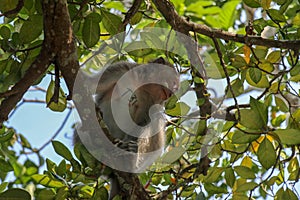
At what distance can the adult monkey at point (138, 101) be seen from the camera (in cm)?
278

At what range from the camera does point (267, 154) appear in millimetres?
2066

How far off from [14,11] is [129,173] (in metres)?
0.80

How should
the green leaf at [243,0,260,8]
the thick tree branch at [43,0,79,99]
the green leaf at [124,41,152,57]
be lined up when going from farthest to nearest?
the green leaf at [124,41,152,57] → the green leaf at [243,0,260,8] → the thick tree branch at [43,0,79,99]

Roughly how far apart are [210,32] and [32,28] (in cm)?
79

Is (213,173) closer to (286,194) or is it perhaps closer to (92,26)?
(286,194)

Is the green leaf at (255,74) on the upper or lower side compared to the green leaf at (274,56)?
lower

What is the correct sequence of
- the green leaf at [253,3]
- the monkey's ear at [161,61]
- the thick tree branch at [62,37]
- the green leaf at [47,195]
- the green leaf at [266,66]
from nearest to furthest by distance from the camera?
1. the thick tree branch at [62,37]
2. the green leaf at [47,195]
3. the green leaf at [253,3]
4. the green leaf at [266,66]
5. the monkey's ear at [161,61]

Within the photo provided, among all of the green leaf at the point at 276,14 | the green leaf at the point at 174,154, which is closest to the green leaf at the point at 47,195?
the green leaf at the point at 174,154

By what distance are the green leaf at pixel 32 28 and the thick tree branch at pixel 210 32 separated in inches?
21.0

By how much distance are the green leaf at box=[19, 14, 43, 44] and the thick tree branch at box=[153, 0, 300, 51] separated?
534 mm

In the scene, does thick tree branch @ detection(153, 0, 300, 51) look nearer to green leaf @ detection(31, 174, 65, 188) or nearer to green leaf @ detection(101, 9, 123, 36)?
green leaf @ detection(101, 9, 123, 36)

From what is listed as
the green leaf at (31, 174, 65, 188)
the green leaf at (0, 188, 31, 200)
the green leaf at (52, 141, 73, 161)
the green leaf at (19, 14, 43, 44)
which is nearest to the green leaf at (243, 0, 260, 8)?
the green leaf at (19, 14, 43, 44)

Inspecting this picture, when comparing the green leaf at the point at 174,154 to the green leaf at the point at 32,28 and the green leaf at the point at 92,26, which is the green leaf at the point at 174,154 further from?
the green leaf at the point at 32,28

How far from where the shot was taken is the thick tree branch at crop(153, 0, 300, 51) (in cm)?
223
